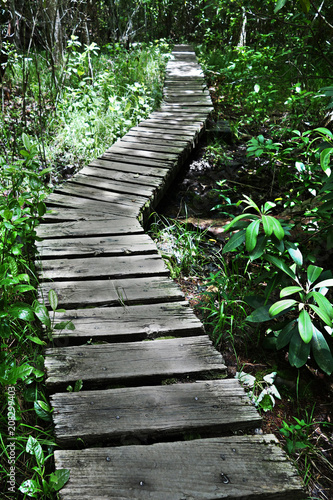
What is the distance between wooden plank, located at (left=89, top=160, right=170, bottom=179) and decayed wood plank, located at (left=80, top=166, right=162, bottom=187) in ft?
0.12

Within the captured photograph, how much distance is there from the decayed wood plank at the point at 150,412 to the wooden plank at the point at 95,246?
1328 mm

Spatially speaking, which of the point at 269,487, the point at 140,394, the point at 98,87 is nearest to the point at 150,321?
the point at 140,394

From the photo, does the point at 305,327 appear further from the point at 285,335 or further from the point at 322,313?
the point at 285,335

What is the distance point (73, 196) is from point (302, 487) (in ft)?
10.0

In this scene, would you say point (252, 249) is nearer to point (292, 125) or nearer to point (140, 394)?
point (140, 394)

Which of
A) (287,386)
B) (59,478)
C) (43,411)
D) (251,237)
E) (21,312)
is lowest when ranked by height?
(287,386)

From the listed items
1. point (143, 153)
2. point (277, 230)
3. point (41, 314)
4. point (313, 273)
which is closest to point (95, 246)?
point (41, 314)

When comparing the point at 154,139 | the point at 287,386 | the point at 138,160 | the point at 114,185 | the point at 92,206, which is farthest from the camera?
the point at 154,139

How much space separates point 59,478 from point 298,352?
50.0 inches

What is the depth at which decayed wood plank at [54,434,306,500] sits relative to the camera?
1.35m

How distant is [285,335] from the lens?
6.93ft

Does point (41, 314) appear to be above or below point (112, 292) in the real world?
above

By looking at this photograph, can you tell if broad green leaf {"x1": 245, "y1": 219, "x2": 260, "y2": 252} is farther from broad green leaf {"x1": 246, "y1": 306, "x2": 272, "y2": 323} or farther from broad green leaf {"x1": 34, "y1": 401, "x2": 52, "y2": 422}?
broad green leaf {"x1": 34, "y1": 401, "x2": 52, "y2": 422}

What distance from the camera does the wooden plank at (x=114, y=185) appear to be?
3.85 meters
